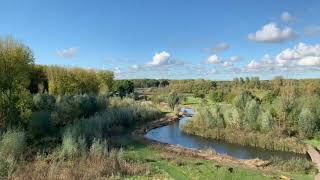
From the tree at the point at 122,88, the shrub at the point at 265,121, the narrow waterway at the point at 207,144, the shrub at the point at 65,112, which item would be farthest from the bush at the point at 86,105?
the tree at the point at 122,88

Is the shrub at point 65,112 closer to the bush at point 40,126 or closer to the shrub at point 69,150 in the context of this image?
the bush at point 40,126

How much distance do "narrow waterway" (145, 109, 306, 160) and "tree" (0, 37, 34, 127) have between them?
1372cm

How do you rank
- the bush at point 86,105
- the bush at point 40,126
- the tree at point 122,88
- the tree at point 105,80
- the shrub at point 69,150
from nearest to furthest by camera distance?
the shrub at point 69,150 → the bush at point 40,126 → the bush at point 86,105 → the tree at point 105,80 → the tree at point 122,88

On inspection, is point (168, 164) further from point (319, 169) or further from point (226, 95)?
point (226, 95)

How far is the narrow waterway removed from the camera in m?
29.9

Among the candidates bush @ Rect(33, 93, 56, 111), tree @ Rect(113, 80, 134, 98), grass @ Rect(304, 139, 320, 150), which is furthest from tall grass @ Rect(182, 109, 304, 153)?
Result: tree @ Rect(113, 80, 134, 98)

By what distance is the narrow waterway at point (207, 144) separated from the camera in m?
29.9

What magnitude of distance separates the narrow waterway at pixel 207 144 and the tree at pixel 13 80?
13.7m

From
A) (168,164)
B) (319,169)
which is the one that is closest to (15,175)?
(168,164)

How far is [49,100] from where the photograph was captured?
130ft

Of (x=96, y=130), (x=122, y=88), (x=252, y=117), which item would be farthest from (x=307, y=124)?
(x=122, y=88)

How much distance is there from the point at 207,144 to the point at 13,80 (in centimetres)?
1759

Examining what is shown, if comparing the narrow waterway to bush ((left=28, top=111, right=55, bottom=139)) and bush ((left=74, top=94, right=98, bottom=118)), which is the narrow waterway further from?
bush ((left=28, top=111, right=55, bottom=139))

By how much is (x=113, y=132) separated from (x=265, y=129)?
46.8 feet
